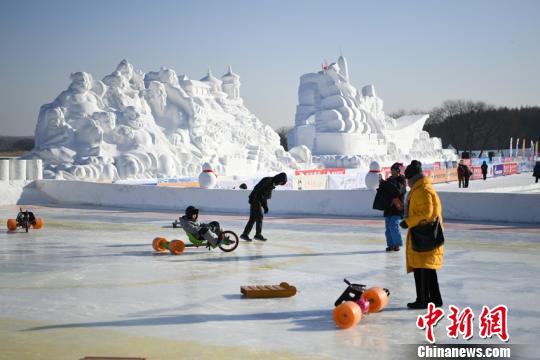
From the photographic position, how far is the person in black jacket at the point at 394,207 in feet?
38.8

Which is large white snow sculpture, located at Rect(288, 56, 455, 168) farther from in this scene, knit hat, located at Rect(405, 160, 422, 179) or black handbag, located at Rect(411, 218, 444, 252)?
black handbag, located at Rect(411, 218, 444, 252)

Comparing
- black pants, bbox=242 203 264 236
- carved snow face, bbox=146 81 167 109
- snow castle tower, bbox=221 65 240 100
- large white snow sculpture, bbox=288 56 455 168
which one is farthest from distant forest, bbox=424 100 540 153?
black pants, bbox=242 203 264 236

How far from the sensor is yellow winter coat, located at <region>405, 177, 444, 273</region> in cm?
743

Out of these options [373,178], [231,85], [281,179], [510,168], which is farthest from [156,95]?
[281,179]

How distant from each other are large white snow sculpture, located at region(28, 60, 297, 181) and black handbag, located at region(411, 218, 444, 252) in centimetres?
2792

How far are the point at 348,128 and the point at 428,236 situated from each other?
54.2 meters

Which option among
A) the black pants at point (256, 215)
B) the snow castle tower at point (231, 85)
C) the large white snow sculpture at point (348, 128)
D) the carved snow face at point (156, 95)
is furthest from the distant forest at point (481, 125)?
the black pants at point (256, 215)

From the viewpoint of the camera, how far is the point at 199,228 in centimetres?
1208

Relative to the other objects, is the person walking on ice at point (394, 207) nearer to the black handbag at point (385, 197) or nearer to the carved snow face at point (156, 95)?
the black handbag at point (385, 197)

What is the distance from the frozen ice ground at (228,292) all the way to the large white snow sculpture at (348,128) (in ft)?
137

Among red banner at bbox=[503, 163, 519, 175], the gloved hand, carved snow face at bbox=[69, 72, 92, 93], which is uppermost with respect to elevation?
carved snow face at bbox=[69, 72, 92, 93]

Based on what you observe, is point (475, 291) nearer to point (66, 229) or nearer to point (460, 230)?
point (460, 230)

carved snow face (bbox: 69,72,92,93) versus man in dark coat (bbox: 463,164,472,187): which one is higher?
carved snow face (bbox: 69,72,92,93)

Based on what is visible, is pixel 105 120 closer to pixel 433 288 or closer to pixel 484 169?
pixel 484 169
